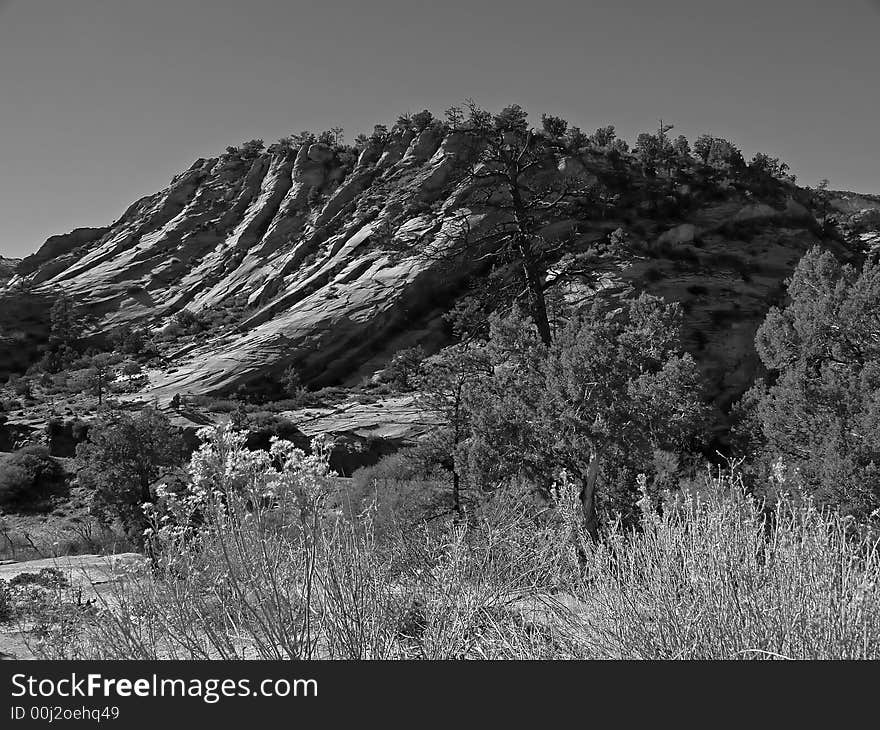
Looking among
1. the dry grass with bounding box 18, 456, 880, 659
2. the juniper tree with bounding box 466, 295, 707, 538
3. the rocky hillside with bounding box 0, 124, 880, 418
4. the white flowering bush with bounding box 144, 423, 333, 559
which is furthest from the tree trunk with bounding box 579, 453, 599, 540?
the rocky hillside with bounding box 0, 124, 880, 418

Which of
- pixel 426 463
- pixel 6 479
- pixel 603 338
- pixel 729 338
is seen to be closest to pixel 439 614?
pixel 603 338

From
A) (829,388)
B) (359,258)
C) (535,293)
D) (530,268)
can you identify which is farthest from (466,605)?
(359,258)

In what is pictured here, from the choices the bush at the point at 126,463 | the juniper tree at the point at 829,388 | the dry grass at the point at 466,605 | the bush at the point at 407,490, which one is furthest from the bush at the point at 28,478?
the juniper tree at the point at 829,388

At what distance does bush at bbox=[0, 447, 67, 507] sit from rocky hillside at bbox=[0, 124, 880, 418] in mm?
7659

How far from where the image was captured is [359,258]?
4366 cm

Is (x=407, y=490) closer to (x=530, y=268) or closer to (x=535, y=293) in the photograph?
(x=535, y=293)

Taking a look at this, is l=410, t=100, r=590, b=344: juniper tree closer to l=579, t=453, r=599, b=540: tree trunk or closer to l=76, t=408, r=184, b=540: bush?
l=579, t=453, r=599, b=540: tree trunk

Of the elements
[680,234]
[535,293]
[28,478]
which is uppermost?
[680,234]

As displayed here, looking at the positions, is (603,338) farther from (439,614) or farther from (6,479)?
(6,479)

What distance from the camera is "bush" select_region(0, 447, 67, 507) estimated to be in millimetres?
22578

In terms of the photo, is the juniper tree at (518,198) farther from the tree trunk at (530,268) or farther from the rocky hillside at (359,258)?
the rocky hillside at (359,258)

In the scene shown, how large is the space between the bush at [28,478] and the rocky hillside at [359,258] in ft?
25.1

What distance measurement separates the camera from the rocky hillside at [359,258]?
3225 cm

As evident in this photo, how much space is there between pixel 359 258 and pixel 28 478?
1030 inches
